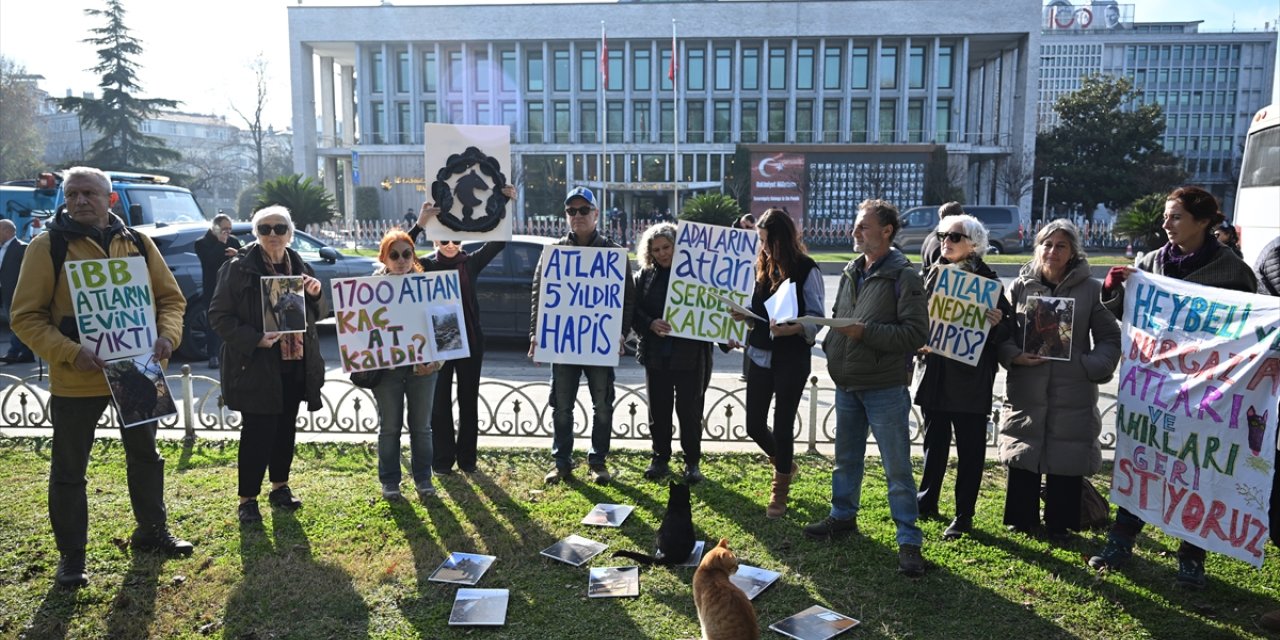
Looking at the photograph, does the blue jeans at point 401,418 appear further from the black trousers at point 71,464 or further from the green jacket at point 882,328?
the green jacket at point 882,328

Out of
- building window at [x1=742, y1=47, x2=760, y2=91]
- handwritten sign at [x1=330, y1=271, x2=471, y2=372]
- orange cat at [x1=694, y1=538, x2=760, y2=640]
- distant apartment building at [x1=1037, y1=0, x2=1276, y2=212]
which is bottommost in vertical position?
orange cat at [x1=694, y1=538, x2=760, y2=640]

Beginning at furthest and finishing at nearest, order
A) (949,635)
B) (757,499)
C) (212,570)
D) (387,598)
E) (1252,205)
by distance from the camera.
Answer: (1252,205) → (757,499) → (212,570) → (387,598) → (949,635)

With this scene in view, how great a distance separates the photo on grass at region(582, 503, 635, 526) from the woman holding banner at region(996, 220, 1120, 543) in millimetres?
2307

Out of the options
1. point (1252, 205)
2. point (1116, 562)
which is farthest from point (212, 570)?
point (1252, 205)

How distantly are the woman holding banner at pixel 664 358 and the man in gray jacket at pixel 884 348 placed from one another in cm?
128

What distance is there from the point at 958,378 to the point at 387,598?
3.34 metres

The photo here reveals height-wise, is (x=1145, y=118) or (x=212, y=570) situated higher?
(x=1145, y=118)

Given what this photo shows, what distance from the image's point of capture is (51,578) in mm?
4266

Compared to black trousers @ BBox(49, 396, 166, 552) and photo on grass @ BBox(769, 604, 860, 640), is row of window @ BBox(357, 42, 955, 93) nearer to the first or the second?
black trousers @ BBox(49, 396, 166, 552)

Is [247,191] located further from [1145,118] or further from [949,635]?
[949,635]

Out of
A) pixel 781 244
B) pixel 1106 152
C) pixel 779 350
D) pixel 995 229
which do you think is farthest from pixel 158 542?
pixel 1106 152

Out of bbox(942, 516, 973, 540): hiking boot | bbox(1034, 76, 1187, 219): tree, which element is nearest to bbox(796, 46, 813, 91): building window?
bbox(1034, 76, 1187, 219): tree

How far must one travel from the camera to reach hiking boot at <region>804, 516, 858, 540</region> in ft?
15.7

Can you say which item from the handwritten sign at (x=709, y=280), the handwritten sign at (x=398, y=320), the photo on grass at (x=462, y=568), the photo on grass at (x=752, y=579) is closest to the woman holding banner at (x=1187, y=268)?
the photo on grass at (x=752, y=579)
